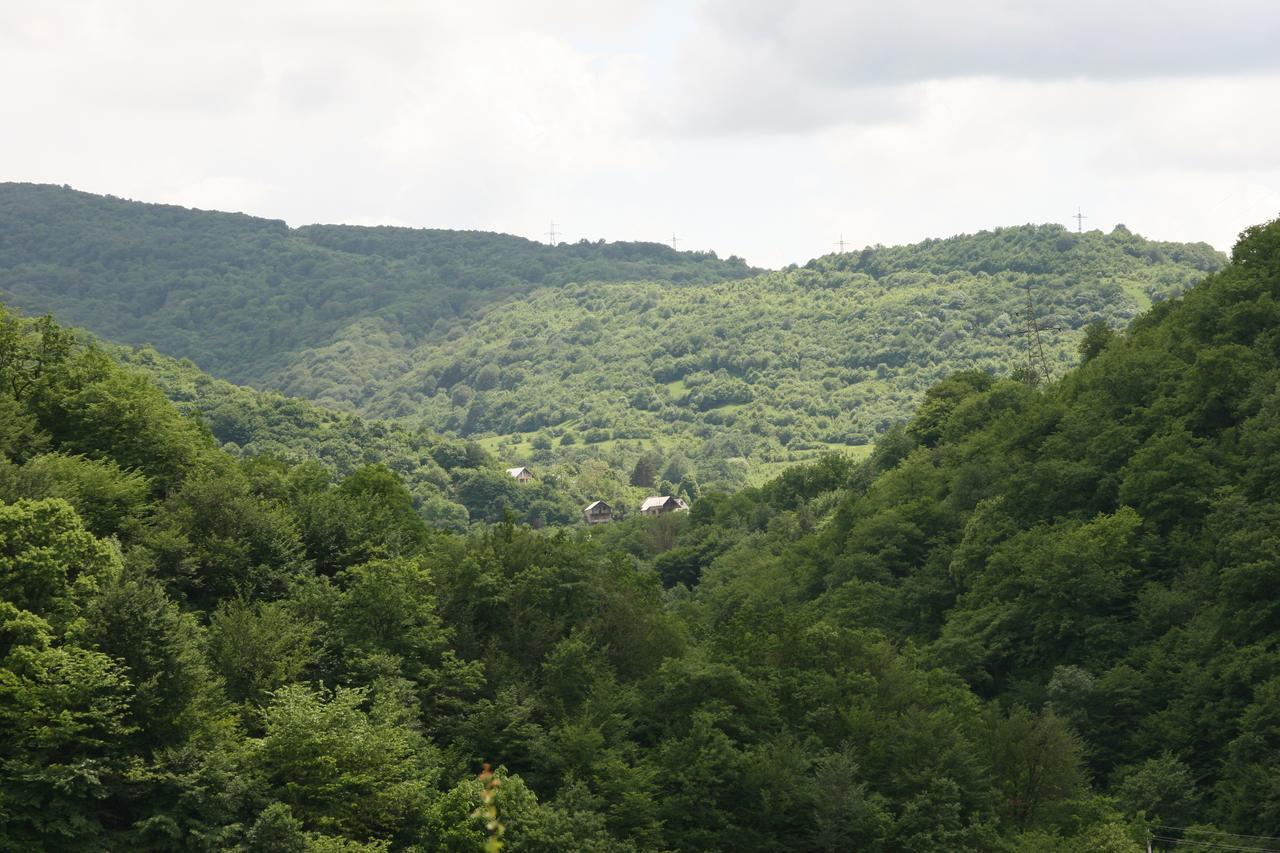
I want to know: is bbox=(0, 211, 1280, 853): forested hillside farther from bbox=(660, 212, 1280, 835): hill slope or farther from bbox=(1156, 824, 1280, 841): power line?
bbox=(1156, 824, 1280, 841): power line

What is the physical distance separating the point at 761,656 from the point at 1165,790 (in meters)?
16.9

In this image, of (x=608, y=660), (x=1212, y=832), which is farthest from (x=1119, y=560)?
(x=608, y=660)

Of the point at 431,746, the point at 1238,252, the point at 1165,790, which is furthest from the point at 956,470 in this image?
the point at 431,746

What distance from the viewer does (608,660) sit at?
63.9 metres

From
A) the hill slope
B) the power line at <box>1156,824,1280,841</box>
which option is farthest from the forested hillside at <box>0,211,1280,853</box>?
the power line at <box>1156,824,1280,841</box>

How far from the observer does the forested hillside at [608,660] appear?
47625 millimetres

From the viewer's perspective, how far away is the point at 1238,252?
95125 mm

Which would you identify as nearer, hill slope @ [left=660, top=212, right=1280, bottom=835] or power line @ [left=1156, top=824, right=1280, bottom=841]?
power line @ [left=1156, top=824, right=1280, bottom=841]

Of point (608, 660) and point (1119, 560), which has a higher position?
point (1119, 560)

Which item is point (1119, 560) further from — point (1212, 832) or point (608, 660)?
point (608, 660)

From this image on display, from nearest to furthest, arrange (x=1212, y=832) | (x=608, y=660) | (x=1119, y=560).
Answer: (x=1212, y=832) → (x=608, y=660) → (x=1119, y=560)

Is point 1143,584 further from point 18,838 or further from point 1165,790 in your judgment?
point 18,838

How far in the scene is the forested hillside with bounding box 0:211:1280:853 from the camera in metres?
47.6

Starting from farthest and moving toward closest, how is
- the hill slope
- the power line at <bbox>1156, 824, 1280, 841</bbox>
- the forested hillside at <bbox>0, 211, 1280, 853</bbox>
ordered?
the hill slope < the power line at <bbox>1156, 824, 1280, 841</bbox> < the forested hillside at <bbox>0, 211, 1280, 853</bbox>
